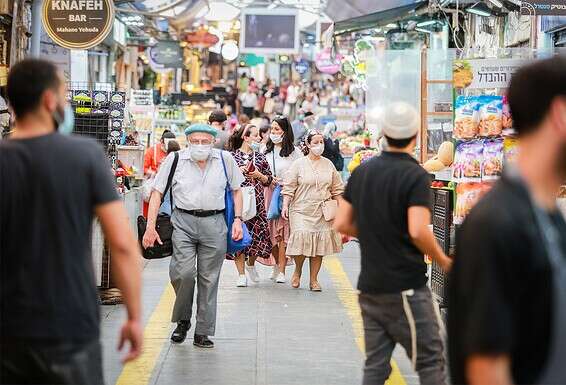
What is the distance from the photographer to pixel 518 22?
1473cm

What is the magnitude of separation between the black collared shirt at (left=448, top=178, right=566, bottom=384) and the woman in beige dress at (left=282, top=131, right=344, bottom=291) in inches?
348

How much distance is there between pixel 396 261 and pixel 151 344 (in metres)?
3.96

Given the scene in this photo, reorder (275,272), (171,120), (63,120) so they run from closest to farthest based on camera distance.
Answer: (63,120) < (275,272) < (171,120)

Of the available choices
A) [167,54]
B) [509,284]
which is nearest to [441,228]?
[509,284]

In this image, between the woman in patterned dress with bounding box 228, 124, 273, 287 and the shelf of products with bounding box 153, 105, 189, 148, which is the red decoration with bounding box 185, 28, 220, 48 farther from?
the woman in patterned dress with bounding box 228, 124, 273, 287

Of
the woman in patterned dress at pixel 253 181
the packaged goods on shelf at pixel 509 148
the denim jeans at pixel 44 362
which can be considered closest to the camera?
the denim jeans at pixel 44 362

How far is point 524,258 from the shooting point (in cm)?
308

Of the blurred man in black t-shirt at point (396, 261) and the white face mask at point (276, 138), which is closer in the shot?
the blurred man in black t-shirt at point (396, 261)

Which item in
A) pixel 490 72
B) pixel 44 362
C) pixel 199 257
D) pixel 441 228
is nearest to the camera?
pixel 44 362

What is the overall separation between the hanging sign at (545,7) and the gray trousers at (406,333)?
5.57m

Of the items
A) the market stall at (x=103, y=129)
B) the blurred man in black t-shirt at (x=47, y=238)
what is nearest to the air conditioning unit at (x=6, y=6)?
the market stall at (x=103, y=129)

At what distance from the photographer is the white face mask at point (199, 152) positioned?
28.6 feet

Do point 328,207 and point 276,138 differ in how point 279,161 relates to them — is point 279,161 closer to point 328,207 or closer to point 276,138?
point 276,138

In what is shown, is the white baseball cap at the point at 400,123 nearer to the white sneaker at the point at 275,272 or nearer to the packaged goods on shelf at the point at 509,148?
the packaged goods on shelf at the point at 509,148
